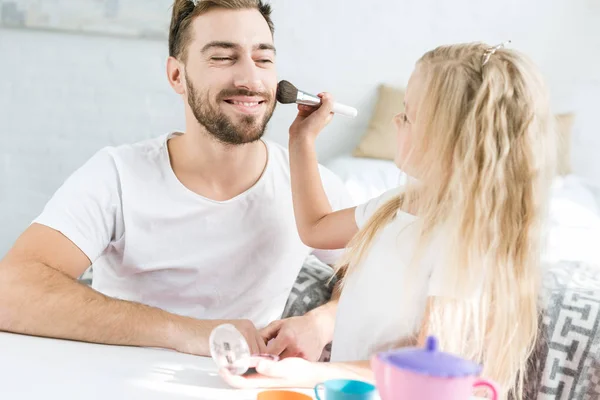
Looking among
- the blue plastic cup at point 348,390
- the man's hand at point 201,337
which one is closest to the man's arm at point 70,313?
the man's hand at point 201,337

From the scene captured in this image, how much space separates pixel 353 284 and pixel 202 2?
31.0 inches

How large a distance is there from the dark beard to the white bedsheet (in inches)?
17.4

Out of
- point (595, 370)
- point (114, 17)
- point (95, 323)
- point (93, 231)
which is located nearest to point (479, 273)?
point (595, 370)

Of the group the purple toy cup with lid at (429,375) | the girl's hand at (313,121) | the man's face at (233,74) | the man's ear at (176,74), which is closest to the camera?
the purple toy cup with lid at (429,375)

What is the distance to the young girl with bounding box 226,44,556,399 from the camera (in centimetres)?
99

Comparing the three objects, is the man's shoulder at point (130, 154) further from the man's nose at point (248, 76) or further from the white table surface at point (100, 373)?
the white table surface at point (100, 373)

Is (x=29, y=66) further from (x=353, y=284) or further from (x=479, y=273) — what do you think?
(x=479, y=273)

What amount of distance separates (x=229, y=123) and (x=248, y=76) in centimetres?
11

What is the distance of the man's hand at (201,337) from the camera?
1170 mm

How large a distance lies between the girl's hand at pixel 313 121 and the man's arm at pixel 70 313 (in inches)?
16.9

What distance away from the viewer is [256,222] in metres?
1.57

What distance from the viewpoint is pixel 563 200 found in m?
2.42

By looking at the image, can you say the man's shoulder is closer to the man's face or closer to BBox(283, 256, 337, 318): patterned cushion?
the man's face

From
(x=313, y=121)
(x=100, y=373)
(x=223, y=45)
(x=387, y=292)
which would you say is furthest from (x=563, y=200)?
(x=100, y=373)
